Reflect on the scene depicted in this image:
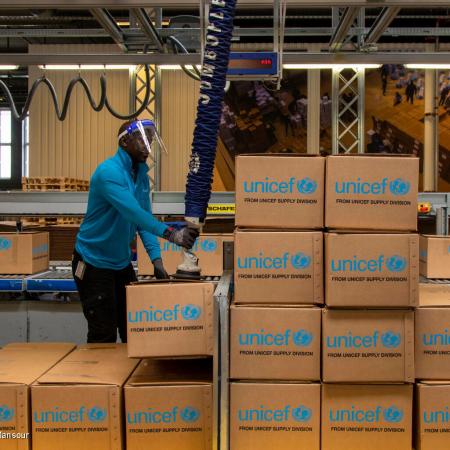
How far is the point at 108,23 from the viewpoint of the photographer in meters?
4.43

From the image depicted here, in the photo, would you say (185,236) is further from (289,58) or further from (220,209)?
(289,58)

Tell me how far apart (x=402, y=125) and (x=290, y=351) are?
372 inches

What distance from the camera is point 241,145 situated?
36.5ft

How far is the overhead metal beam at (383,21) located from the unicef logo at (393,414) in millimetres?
2602

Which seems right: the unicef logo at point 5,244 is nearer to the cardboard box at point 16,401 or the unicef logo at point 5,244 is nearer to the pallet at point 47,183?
the cardboard box at point 16,401

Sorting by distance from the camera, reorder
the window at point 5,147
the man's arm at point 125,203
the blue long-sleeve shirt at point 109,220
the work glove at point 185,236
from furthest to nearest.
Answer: the window at point 5,147 < the blue long-sleeve shirt at point 109,220 < the man's arm at point 125,203 < the work glove at point 185,236

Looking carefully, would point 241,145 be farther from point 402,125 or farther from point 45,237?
point 45,237

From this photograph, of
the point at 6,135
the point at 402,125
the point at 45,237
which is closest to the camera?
the point at 45,237

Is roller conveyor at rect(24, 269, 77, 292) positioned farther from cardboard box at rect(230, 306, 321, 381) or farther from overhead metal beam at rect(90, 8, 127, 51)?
cardboard box at rect(230, 306, 321, 381)

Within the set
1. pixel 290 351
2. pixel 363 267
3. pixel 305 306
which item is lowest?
pixel 290 351

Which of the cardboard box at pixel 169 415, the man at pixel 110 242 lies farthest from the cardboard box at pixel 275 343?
the man at pixel 110 242

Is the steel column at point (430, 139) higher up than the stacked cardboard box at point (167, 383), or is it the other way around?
the steel column at point (430, 139)

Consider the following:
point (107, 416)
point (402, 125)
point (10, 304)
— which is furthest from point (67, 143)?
point (107, 416)

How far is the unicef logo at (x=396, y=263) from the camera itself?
2.16 m
